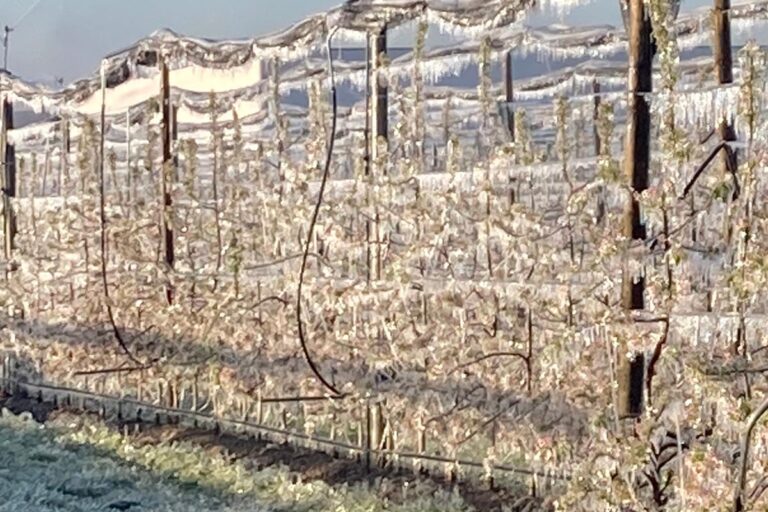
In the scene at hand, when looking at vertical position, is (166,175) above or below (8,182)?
below

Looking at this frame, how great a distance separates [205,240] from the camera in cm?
862

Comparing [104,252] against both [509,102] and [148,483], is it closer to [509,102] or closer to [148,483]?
[148,483]

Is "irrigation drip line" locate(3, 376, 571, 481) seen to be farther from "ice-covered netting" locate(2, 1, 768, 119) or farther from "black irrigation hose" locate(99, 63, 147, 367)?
"ice-covered netting" locate(2, 1, 768, 119)

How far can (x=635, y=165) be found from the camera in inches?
153

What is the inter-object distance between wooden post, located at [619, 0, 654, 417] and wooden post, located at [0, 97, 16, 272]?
23.3 ft

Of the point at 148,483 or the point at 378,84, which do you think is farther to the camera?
the point at 378,84

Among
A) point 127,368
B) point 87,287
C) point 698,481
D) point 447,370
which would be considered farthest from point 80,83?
point 698,481

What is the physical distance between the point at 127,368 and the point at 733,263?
472 cm

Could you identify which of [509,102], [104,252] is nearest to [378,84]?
[509,102]

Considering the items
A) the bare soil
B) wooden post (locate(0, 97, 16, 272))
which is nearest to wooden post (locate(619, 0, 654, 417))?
the bare soil

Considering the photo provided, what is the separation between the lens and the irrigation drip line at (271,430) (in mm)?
5336

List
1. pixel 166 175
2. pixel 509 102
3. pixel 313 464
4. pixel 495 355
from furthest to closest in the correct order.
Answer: pixel 509 102 < pixel 166 175 < pixel 313 464 < pixel 495 355

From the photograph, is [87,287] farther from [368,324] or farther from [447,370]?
[447,370]

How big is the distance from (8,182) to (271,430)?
483 cm
